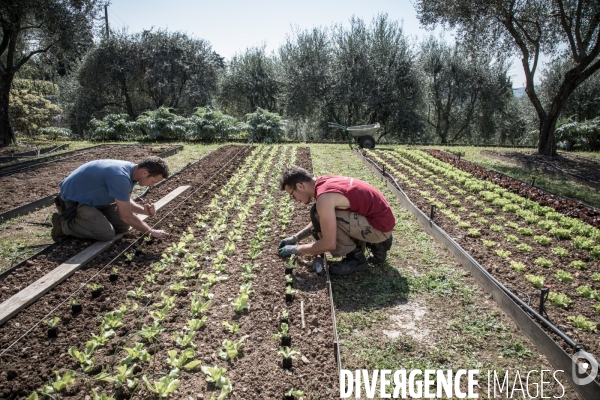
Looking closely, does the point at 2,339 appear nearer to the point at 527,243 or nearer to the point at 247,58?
the point at 527,243

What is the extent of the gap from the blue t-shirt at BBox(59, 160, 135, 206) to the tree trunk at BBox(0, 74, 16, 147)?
466 inches

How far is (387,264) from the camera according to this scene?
192 inches

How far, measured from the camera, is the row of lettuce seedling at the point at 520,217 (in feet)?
13.9

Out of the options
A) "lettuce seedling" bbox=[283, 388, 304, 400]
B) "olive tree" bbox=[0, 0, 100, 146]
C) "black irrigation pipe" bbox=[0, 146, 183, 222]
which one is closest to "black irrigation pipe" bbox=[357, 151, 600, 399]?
"lettuce seedling" bbox=[283, 388, 304, 400]

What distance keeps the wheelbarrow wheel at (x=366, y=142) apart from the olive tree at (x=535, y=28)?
4712 mm

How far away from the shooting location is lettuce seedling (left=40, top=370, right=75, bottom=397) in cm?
267

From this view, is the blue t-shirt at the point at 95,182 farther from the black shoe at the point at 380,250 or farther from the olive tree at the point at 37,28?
the olive tree at the point at 37,28

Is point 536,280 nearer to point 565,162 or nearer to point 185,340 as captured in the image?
point 185,340

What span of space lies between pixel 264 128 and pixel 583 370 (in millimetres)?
15232

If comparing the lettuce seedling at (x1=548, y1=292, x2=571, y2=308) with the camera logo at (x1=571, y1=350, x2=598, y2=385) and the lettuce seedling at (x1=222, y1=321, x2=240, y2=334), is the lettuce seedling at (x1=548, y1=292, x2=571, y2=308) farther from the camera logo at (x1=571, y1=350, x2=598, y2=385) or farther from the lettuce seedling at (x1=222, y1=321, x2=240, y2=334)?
the lettuce seedling at (x1=222, y1=321, x2=240, y2=334)

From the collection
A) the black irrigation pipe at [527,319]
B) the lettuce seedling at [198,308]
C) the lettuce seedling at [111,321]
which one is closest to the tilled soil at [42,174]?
the lettuce seedling at [111,321]

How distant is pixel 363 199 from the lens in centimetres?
434

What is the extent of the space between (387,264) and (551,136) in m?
12.6

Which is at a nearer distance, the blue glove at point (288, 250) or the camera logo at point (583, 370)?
the camera logo at point (583, 370)
